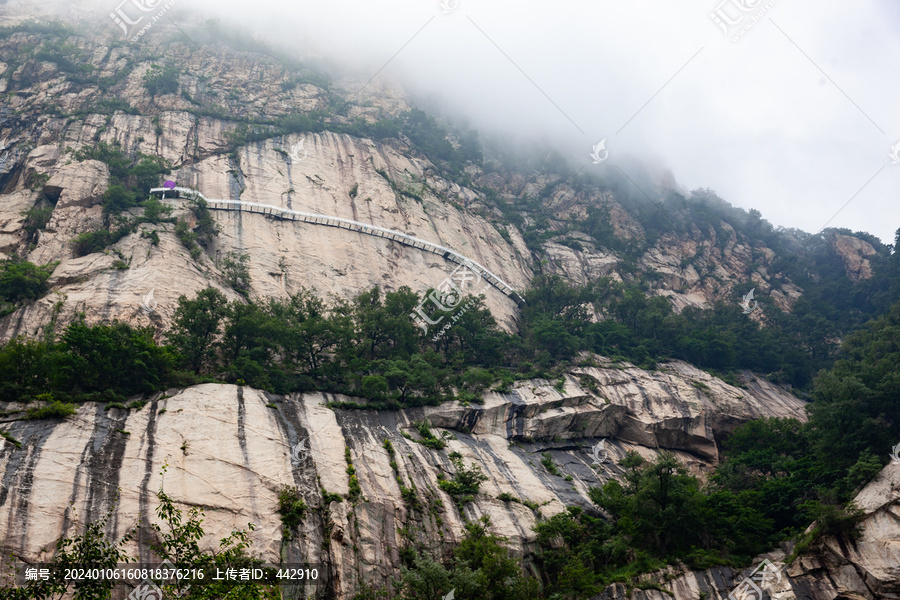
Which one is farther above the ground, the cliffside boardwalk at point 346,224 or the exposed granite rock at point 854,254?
the cliffside boardwalk at point 346,224

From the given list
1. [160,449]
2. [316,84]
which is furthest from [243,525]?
[316,84]

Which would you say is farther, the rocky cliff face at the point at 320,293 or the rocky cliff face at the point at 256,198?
the rocky cliff face at the point at 256,198
